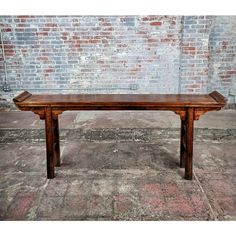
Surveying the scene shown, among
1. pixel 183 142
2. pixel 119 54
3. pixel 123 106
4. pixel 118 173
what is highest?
pixel 119 54

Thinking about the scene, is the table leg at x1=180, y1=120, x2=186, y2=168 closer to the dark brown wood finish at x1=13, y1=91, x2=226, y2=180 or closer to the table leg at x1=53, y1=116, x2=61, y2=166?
the dark brown wood finish at x1=13, y1=91, x2=226, y2=180

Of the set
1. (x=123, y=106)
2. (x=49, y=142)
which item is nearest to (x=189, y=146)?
(x=123, y=106)

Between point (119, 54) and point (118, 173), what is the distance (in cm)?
295

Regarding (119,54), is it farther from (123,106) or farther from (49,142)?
(49,142)

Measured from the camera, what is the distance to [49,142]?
260cm

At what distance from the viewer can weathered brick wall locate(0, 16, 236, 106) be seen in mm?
4980

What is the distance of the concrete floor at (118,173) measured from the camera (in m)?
2.11

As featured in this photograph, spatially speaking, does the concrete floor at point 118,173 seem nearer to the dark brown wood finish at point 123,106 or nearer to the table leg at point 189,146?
the table leg at point 189,146

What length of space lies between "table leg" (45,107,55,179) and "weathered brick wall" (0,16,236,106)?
2.81m

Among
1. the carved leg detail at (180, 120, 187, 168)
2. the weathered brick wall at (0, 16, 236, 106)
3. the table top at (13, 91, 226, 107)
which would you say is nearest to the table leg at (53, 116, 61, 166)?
the table top at (13, 91, 226, 107)

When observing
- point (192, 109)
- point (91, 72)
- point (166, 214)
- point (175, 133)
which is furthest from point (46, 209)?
point (91, 72)

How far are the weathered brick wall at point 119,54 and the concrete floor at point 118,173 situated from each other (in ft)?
3.54

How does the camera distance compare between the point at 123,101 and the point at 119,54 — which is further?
the point at 119,54

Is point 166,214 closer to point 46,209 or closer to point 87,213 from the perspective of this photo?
point 87,213
